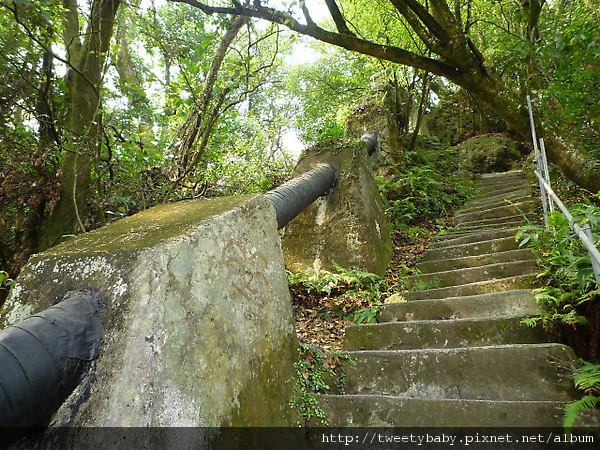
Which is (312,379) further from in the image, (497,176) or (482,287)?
(497,176)

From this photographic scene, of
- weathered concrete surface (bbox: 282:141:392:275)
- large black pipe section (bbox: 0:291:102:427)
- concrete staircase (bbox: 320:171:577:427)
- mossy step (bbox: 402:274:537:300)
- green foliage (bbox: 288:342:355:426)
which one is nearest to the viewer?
large black pipe section (bbox: 0:291:102:427)

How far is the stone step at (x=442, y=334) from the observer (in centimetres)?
240

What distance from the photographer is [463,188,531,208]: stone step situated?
7.09 m

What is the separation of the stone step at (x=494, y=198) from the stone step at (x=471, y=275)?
376cm

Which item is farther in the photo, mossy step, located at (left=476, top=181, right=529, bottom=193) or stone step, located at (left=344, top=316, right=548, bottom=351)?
mossy step, located at (left=476, top=181, right=529, bottom=193)

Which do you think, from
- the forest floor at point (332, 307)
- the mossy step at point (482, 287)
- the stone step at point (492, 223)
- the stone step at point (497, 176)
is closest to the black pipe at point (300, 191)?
the forest floor at point (332, 307)

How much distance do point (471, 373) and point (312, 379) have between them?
3.35ft

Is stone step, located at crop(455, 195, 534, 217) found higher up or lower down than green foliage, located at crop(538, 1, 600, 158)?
lower down

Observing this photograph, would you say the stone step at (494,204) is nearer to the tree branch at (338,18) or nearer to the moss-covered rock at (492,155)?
the moss-covered rock at (492,155)

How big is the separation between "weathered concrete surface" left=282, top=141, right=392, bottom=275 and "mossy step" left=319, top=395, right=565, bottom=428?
265 centimetres

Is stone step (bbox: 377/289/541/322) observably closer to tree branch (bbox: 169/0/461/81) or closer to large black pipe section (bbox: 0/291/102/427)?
large black pipe section (bbox: 0/291/102/427)

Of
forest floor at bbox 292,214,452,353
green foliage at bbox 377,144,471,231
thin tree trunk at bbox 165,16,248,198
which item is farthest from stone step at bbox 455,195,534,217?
thin tree trunk at bbox 165,16,248,198

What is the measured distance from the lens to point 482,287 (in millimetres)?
3289

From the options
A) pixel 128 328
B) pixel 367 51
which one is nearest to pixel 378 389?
pixel 128 328
